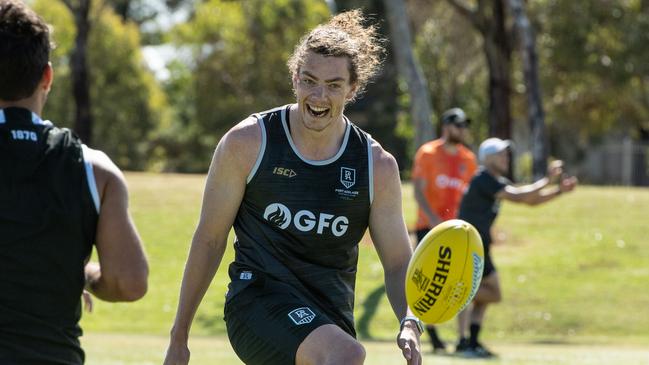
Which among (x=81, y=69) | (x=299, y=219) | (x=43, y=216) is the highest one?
(x=43, y=216)

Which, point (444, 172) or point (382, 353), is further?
point (444, 172)

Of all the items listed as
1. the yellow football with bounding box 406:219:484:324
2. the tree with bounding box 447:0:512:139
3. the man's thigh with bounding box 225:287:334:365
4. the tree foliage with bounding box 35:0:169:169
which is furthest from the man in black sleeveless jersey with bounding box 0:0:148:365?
the tree foliage with bounding box 35:0:169:169

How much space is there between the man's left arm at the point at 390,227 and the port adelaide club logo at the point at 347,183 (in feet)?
0.40

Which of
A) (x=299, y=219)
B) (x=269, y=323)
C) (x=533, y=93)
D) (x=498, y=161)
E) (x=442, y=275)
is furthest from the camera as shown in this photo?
(x=533, y=93)

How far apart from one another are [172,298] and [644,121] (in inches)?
1061

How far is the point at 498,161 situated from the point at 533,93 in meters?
13.1

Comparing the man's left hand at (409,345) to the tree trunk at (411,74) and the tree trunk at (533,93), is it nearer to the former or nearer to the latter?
the tree trunk at (411,74)

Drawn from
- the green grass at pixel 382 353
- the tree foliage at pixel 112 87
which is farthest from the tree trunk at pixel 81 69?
the green grass at pixel 382 353

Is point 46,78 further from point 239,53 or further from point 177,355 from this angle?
point 239,53

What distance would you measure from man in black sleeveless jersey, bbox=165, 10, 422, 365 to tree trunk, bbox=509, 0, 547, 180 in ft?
64.2

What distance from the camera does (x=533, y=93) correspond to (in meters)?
25.2

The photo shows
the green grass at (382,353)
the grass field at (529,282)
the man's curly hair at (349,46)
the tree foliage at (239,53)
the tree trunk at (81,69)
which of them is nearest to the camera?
the man's curly hair at (349,46)

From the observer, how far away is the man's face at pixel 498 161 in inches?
488

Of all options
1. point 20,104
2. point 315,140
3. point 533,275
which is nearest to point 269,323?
point 315,140
